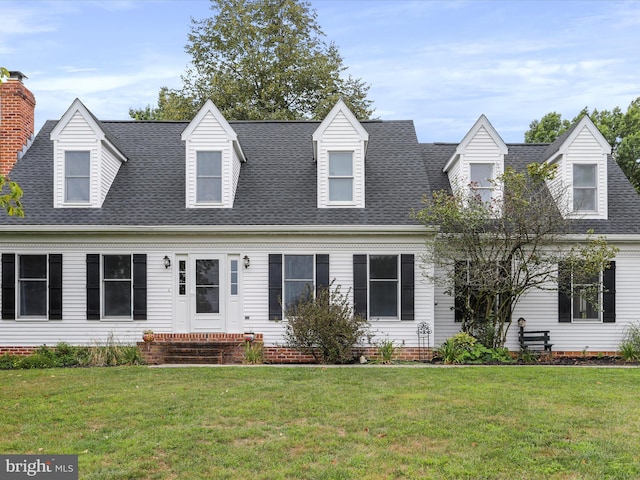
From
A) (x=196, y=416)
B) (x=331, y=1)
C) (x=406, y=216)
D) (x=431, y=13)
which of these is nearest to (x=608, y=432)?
(x=196, y=416)

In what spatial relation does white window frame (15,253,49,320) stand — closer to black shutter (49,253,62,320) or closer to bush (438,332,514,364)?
black shutter (49,253,62,320)

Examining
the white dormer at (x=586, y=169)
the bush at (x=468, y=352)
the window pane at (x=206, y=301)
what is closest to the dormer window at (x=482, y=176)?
the white dormer at (x=586, y=169)

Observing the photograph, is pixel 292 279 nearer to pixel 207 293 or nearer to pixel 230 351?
pixel 207 293

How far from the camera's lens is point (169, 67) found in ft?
95.4

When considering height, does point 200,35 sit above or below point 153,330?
above

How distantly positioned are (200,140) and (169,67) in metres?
16.3

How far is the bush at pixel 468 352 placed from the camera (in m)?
13.1

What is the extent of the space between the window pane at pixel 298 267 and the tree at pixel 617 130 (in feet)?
63.5

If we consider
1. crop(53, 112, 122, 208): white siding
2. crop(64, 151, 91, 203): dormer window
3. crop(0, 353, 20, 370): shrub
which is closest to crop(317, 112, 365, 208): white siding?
crop(53, 112, 122, 208): white siding

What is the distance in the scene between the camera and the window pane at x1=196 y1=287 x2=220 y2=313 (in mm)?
Result: 14062

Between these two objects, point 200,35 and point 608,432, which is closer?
point 608,432

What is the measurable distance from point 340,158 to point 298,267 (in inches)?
122

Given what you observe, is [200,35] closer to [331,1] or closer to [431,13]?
[331,1]

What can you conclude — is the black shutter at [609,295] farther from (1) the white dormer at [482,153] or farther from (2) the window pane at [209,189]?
(2) the window pane at [209,189]
